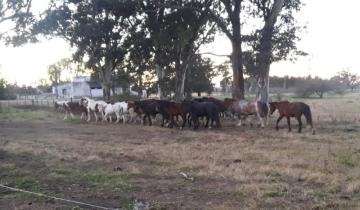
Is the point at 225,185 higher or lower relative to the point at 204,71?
lower

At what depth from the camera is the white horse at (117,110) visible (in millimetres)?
30625

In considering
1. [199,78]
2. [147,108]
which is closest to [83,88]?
[199,78]

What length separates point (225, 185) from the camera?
10844mm

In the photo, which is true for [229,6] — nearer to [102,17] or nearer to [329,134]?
[102,17]

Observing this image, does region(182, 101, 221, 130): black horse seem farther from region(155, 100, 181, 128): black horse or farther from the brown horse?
the brown horse

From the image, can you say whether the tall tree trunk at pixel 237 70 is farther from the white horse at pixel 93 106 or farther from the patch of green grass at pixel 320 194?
the patch of green grass at pixel 320 194

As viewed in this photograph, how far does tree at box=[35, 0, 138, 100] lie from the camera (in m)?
30.1

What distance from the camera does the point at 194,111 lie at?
989 inches

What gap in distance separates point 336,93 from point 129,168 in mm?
84112

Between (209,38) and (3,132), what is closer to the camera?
(3,132)

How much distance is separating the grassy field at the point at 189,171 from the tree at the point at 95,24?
11.7m

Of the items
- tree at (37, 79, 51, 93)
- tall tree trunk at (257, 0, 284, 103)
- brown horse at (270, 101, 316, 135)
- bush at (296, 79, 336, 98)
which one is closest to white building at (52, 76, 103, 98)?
tree at (37, 79, 51, 93)

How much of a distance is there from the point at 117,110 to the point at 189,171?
1888 cm

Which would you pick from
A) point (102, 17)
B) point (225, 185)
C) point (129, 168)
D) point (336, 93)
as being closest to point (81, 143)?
point (129, 168)
